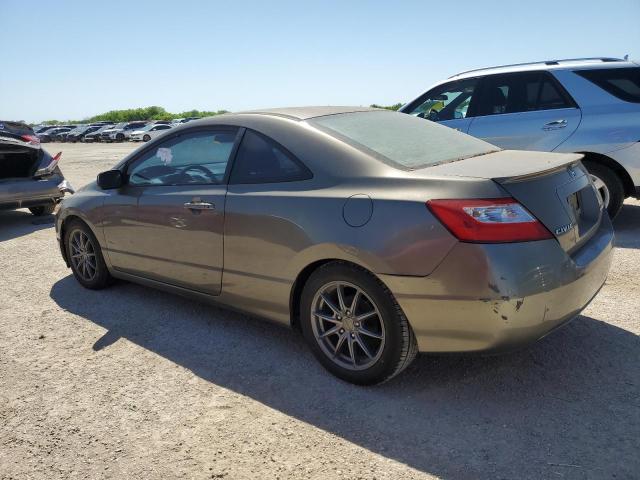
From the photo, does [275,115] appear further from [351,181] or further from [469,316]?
[469,316]

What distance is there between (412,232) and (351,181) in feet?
1.63

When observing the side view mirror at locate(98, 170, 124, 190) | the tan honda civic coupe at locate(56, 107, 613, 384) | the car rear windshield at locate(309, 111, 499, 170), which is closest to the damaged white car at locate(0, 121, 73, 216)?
the side view mirror at locate(98, 170, 124, 190)

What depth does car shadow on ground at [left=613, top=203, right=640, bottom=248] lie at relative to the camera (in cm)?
544

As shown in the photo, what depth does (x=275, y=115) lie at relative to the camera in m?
3.48

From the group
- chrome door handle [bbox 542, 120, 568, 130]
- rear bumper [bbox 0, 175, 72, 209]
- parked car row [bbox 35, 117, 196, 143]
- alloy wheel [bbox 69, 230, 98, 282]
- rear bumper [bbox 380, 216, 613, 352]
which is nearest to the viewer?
rear bumper [bbox 380, 216, 613, 352]

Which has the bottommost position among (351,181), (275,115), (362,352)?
(362,352)

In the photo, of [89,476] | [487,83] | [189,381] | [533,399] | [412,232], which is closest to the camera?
[89,476]

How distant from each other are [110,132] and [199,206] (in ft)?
158

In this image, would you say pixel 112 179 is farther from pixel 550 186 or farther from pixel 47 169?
pixel 47 169

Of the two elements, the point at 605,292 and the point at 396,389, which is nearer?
Result: the point at 396,389

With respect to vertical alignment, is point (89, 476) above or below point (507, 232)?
below

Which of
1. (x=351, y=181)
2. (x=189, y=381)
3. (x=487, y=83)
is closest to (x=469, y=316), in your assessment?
(x=351, y=181)

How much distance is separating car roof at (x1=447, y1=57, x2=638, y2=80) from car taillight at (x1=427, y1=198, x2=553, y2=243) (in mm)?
4267

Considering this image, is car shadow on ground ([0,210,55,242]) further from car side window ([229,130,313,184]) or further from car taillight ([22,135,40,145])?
car side window ([229,130,313,184])
